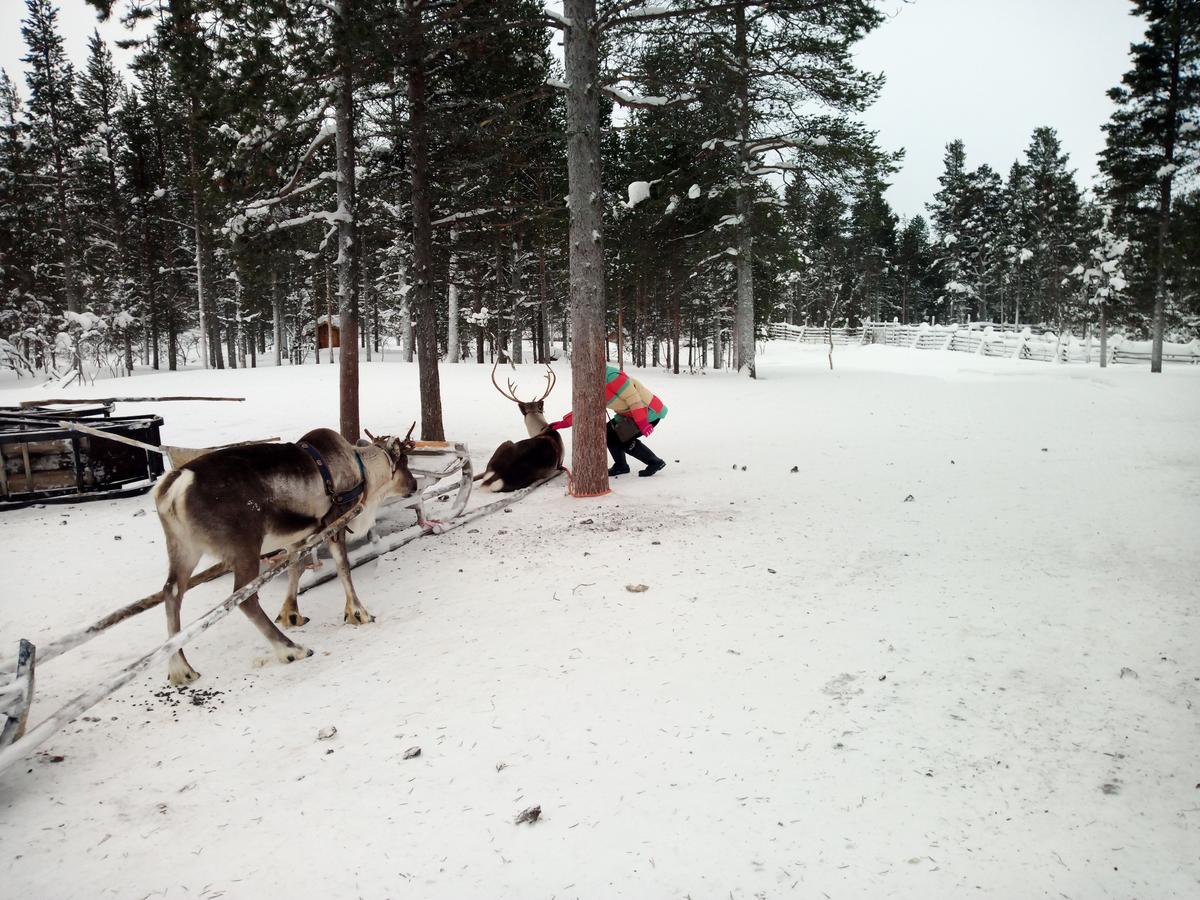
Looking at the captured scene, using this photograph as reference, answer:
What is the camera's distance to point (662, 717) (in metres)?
3.51

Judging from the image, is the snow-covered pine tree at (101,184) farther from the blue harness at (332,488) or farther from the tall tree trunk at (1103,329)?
the tall tree trunk at (1103,329)

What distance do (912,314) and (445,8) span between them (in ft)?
235

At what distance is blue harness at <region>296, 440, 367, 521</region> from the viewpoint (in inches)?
189

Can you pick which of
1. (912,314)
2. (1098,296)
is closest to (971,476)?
(1098,296)

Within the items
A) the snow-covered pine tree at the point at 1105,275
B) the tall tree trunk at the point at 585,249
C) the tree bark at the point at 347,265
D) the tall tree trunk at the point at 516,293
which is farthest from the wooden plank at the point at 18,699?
the snow-covered pine tree at the point at 1105,275

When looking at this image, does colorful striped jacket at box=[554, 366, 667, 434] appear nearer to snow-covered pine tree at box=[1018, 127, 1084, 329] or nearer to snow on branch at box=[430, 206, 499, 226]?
snow on branch at box=[430, 206, 499, 226]

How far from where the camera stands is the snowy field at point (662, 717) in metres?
2.57

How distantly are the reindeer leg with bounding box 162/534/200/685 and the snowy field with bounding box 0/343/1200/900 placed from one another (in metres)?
0.13

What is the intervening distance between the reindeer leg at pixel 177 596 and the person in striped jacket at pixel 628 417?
558 cm

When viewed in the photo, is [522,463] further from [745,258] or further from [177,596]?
[745,258]

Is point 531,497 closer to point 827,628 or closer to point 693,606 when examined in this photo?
point 693,606

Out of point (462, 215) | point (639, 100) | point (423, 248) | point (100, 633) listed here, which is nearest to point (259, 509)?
point (100, 633)

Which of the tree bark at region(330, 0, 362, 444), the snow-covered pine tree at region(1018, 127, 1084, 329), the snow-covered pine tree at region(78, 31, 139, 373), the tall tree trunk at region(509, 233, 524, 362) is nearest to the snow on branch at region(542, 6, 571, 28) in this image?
the tree bark at region(330, 0, 362, 444)

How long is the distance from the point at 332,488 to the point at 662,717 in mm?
2930
